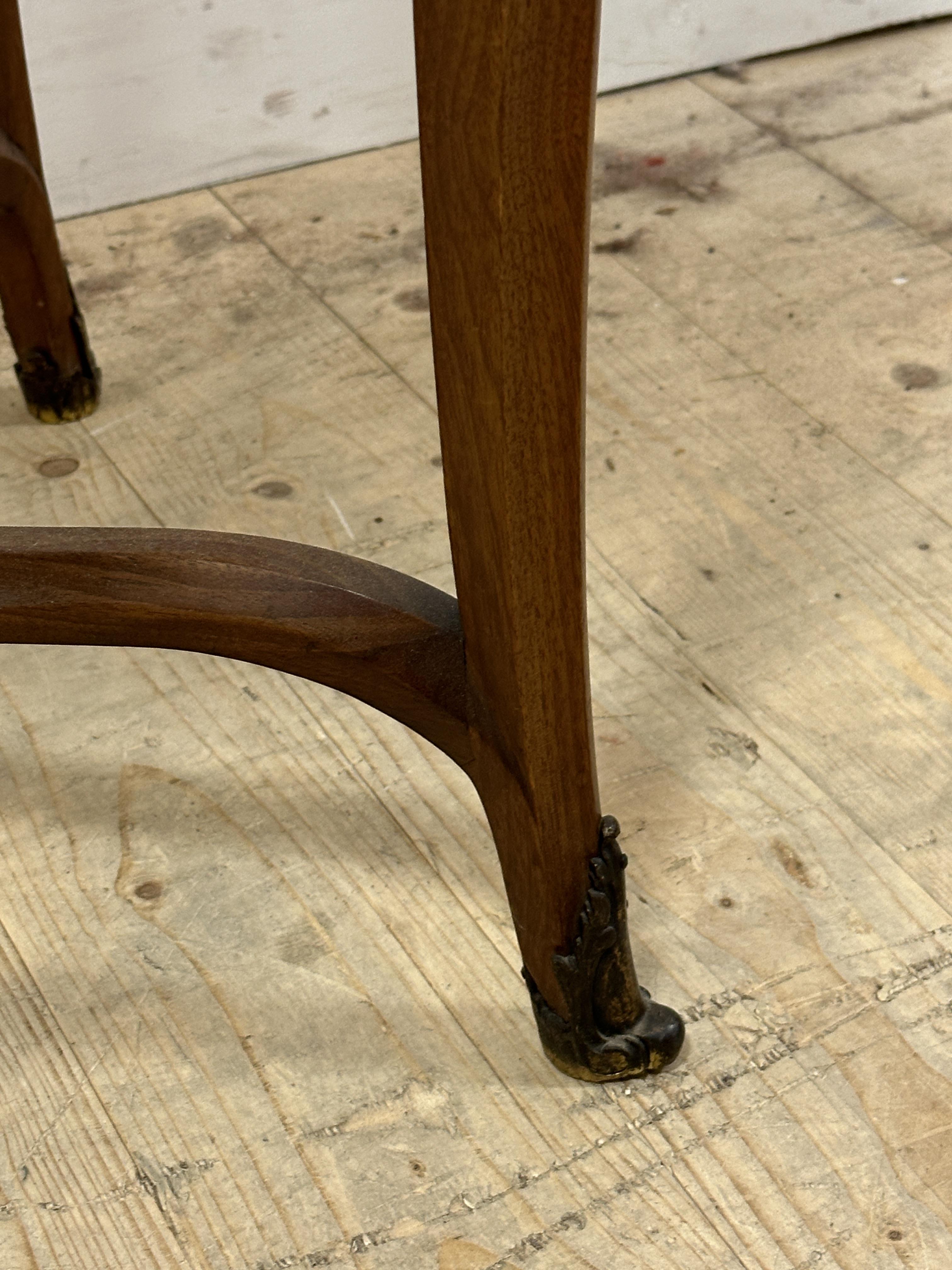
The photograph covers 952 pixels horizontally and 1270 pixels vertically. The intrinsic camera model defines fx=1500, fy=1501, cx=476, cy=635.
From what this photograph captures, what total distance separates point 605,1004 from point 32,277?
71 cm

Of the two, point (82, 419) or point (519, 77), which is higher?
point (519, 77)

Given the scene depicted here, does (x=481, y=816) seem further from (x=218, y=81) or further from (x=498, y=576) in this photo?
(x=218, y=81)

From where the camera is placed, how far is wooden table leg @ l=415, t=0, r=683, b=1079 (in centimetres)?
51

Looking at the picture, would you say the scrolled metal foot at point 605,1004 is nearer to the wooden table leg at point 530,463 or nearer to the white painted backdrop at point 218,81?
the wooden table leg at point 530,463

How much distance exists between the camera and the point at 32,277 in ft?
3.65

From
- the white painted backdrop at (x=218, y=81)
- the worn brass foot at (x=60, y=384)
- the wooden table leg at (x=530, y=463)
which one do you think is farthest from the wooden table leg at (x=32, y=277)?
the wooden table leg at (x=530, y=463)

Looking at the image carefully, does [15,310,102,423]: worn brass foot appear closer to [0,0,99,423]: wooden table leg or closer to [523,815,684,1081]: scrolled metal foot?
[0,0,99,423]: wooden table leg

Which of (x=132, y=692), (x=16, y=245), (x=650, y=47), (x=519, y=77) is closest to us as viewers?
(x=519, y=77)

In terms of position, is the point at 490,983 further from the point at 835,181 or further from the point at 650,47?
the point at 650,47

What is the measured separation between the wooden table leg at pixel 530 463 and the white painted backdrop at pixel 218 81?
1.03 meters

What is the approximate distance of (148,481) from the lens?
1.14 metres

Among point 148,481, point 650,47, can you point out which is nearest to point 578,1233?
point 148,481

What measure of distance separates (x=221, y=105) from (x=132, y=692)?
82 cm

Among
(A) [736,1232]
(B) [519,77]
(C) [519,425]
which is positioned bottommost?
(A) [736,1232]
